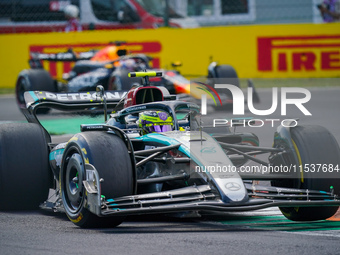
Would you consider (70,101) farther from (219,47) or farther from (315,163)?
(219,47)

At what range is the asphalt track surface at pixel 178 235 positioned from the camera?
16.7 feet

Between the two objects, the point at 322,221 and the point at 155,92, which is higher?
the point at 155,92

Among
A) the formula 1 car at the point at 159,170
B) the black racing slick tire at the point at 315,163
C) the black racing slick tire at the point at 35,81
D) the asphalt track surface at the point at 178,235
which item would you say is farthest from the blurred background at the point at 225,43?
the black racing slick tire at the point at 315,163

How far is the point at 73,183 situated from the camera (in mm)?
6215

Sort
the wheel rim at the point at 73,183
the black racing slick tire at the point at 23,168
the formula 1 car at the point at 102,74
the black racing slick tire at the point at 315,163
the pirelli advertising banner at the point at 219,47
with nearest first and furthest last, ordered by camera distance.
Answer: the wheel rim at the point at 73,183 < the black racing slick tire at the point at 315,163 < the black racing slick tire at the point at 23,168 < the formula 1 car at the point at 102,74 < the pirelli advertising banner at the point at 219,47

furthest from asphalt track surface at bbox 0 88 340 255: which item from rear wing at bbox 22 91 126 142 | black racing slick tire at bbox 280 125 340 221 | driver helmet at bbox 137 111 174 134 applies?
rear wing at bbox 22 91 126 142

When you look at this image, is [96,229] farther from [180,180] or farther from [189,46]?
[189,46]

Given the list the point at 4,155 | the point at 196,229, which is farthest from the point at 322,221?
the point at 4,155

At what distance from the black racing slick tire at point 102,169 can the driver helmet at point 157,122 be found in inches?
38.2

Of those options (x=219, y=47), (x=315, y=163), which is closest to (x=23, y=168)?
(x=315, y=163)

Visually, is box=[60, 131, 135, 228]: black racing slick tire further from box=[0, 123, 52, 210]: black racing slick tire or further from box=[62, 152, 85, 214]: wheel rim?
box=[0, 123, 52, 210]: black racing slick tire

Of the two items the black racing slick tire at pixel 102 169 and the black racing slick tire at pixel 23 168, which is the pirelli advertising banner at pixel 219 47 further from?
the black racing slick tire at pixel 102 169

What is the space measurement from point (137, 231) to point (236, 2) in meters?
16.0

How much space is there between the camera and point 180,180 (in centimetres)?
632
